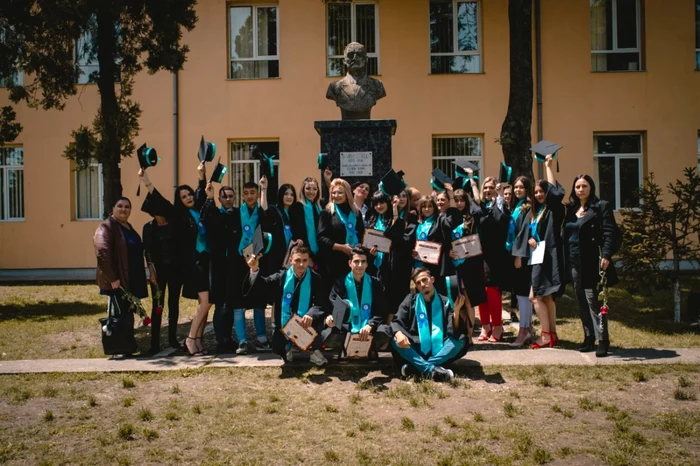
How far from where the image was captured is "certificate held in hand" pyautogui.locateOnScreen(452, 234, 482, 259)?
22.6ft

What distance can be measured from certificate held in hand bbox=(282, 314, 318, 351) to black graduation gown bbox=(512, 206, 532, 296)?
2453 millimetres

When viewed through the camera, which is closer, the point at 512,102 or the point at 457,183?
the point at 457,183

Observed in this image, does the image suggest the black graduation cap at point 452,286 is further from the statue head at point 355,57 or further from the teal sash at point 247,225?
the statue head at point 355,57

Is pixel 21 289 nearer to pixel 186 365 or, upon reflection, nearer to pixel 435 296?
pixel 186 365

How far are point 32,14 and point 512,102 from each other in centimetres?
809

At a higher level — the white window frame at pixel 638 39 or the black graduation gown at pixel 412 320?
the white window frame at pixel 638 39

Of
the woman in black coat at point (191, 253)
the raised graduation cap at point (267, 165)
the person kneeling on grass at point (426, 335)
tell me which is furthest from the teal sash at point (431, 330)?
the raised graduation cap at point (267, 165)

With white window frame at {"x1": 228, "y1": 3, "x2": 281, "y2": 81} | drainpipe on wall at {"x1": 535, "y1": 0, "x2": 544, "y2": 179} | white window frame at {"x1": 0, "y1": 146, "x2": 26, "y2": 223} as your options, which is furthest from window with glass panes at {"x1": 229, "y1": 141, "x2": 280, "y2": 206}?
drainpipe on wall at {"x1": 535, "y1": 0, "x2": 544, "y2": 179}

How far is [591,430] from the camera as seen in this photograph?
4.64 meters

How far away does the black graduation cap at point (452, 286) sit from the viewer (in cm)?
678

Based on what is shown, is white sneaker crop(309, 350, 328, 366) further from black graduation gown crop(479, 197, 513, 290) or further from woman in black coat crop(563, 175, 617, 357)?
woman in black coat crop(563, 175, 617, 357)

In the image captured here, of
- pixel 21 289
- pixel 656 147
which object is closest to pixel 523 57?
pixel 656 147

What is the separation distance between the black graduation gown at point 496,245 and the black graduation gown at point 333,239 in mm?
1504

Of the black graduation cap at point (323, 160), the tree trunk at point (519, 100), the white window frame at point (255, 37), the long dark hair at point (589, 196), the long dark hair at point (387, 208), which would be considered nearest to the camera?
the long dark hair at point (589, 196)
